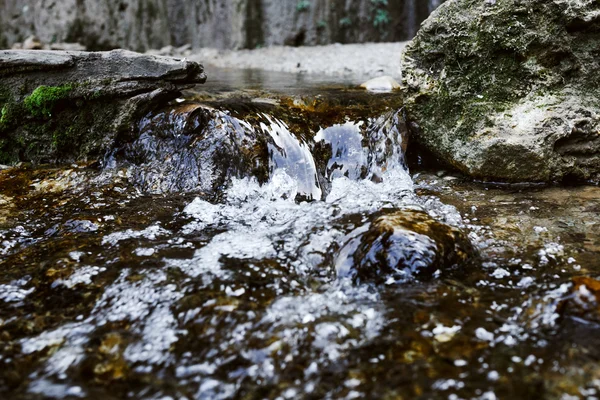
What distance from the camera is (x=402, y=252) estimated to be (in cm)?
213

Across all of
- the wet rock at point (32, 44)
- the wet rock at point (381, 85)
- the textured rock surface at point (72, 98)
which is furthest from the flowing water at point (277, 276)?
the wet rock at point (32, 44)

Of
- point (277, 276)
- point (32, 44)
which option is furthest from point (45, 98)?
point (32, 44)

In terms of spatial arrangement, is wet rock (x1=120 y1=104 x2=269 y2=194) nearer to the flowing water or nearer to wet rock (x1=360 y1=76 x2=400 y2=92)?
the flowing water

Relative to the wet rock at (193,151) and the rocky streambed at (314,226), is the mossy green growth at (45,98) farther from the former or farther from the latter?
the wet rock at (193,151)

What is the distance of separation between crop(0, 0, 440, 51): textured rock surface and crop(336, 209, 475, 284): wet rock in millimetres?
9583

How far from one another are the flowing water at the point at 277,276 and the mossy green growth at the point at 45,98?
54 cm

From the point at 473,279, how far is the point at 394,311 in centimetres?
49

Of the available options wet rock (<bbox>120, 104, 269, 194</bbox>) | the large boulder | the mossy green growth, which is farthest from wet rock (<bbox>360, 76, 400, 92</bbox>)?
the mossy green growth

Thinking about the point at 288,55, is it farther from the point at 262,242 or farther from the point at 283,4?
the point at 262,242

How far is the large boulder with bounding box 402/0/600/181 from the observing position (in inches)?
128

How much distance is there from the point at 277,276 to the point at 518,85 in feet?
8.29

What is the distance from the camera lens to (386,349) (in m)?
1.62

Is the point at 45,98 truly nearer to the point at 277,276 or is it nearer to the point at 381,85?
the point at 277,276

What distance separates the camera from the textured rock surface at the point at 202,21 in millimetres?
10742
